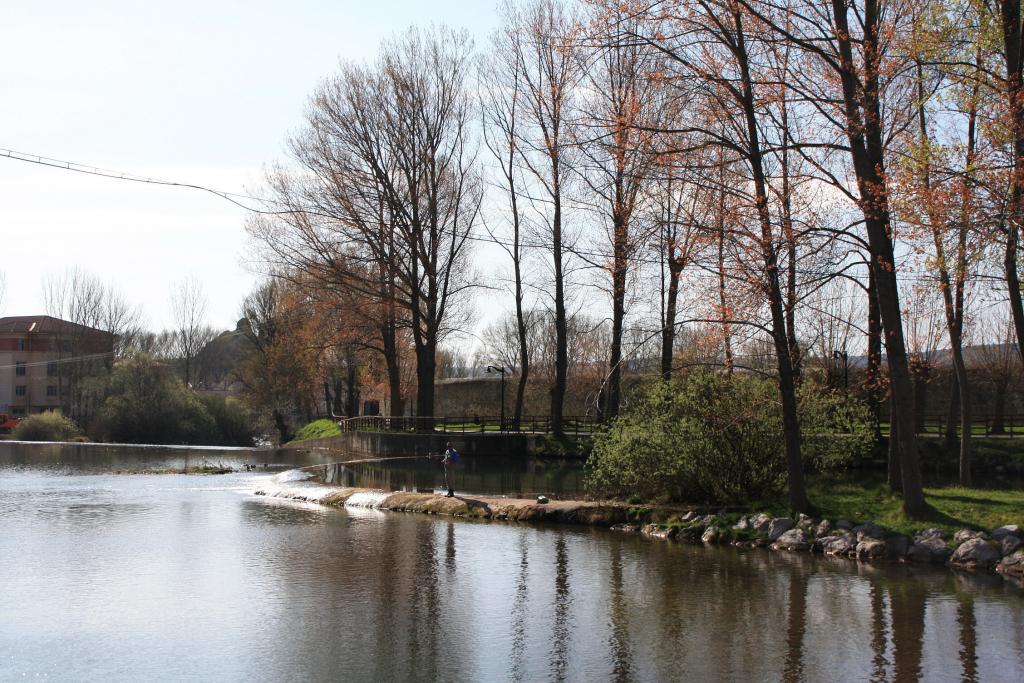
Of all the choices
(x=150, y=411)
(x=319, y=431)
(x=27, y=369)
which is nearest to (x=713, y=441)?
(x=319, y=431)

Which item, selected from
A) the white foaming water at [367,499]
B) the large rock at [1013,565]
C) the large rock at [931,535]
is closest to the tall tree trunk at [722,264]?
the large rock at [931,535]

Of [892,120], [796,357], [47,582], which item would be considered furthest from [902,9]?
[47,582]

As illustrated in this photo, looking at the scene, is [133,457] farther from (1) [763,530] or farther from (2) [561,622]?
(2) [561,622]

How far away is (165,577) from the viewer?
13.2 m

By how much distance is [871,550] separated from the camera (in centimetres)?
1430


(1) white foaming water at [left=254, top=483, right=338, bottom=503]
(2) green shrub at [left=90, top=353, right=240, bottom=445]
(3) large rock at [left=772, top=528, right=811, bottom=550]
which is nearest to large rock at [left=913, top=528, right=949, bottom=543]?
(3) large rock at [left=772, top=528, right=811, bottom=550]

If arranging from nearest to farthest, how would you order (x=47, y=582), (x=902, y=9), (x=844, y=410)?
(x=47, y=582), (x=902, y=9), (x=844, y=410)

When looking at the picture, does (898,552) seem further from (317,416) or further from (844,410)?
(317,416)

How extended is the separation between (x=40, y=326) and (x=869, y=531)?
80693mm

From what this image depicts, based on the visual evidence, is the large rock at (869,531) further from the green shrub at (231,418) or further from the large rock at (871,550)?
the green shrub at (231,418)

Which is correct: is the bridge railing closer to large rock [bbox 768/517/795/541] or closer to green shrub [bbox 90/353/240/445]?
green shrub [bbox 90/353/240/445]

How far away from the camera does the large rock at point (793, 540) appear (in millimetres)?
15172

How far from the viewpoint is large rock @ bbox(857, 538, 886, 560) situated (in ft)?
46.8

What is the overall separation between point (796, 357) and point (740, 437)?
6.14 feet
